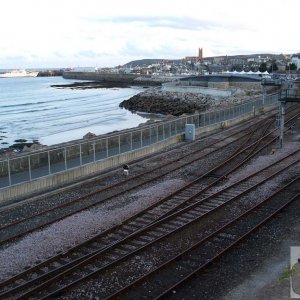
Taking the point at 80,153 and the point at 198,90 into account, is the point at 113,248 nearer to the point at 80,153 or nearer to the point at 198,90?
the point at 80,153

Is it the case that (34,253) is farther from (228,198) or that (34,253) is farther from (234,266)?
(228,198)

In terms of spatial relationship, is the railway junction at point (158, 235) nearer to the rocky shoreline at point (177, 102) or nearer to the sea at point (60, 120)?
the sea at point (60, 120)

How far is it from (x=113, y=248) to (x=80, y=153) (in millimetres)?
9235

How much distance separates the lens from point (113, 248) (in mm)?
13258

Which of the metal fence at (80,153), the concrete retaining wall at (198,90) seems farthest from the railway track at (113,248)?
the concrete retaining wall at (198,90)

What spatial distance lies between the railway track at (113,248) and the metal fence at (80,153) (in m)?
5.56

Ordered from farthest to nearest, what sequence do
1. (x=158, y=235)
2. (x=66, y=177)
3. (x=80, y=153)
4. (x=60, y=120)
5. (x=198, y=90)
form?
(x=198, y=90)
(x=60, y=120)
(x=80, y=153)
(x=66, y=177)
(x=158, y=235)

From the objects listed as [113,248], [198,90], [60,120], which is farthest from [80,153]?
[198,90]

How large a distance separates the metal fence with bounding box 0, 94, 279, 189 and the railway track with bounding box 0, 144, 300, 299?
556 cm

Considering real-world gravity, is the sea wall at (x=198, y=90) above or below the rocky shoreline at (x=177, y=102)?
above

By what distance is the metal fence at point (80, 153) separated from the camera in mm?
18562

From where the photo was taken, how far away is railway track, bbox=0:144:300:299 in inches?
434

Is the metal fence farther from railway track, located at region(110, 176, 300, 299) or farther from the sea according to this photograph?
the sea

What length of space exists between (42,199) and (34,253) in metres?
5.70
